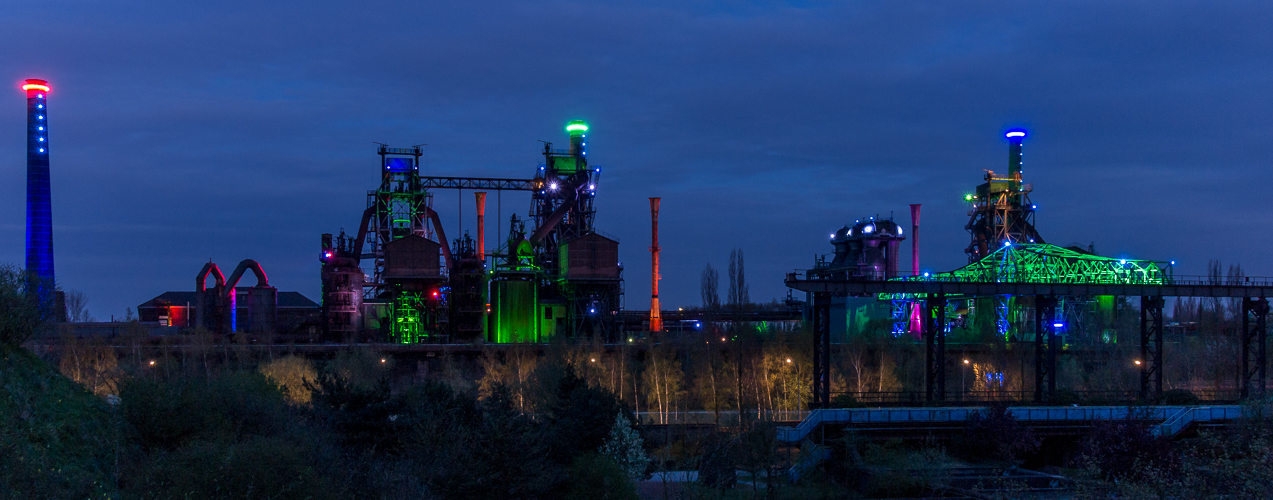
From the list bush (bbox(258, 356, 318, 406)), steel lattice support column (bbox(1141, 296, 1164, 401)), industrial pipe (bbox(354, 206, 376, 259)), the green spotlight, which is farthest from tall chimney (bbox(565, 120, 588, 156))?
steel lattice support column (bbox(1141, 296, 1164, 401))

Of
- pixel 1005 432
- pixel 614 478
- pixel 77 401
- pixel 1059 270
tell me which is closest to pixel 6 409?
pixel 77 401

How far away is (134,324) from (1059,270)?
7455cm

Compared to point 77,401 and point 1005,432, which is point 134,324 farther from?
point 1005,432

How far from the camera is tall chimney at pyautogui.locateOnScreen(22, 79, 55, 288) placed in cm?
7694

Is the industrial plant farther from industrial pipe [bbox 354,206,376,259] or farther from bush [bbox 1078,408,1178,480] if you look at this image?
bush [bbox 1078,408,1178,480]

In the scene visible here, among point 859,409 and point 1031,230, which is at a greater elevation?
point 1031,230

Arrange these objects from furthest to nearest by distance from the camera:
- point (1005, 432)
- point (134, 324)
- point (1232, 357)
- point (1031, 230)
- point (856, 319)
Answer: point (1031, 230) → point (856, 319) → point (1232, 357) → point (134, 324) → point (1005, 432)

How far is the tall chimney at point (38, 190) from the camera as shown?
252ft

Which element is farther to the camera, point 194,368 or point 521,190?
point 521,190

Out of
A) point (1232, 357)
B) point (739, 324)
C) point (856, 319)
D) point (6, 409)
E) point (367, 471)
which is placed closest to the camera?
point (6, 409)

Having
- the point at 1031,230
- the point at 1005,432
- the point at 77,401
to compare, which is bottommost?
the point at 1005,432

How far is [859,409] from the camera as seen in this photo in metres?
43.9

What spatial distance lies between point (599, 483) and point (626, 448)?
6.98 metres

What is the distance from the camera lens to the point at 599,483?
97.8ft
